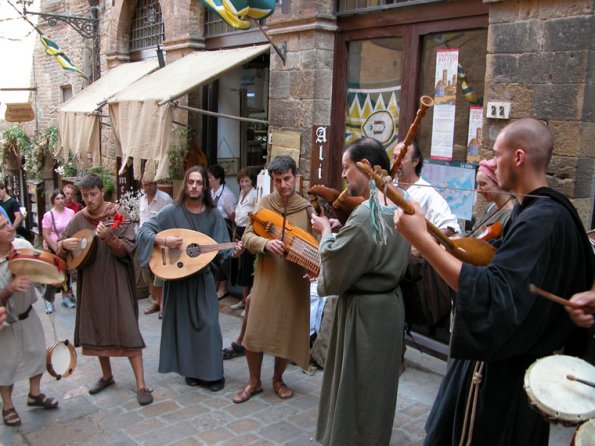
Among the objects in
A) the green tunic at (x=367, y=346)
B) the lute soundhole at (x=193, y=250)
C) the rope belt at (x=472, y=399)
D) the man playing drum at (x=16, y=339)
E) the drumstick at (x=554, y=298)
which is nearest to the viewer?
the drumstick at (x=554, y=298)

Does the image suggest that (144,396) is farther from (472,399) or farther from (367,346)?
(472,399)

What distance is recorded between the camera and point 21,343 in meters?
4.58

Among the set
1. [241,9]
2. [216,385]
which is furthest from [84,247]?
[241,9]

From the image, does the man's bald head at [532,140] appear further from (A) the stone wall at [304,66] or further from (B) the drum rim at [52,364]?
(A) the stone wall at [304,66]

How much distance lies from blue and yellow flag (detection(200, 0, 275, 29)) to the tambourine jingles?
11.3 ft

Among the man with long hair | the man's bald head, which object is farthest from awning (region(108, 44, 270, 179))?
the man's bald head

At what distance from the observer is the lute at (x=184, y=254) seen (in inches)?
196

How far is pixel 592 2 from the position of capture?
4.32m

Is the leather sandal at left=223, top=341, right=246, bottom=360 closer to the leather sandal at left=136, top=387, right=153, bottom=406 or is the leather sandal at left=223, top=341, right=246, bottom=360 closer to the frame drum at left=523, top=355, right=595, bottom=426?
the leather sandal at left=136, top=387, right=153, bottom=406

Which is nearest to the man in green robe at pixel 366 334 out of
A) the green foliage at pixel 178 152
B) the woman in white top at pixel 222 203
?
the woman in white top at pixel 222 203

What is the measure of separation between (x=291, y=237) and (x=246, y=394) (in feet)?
4.73

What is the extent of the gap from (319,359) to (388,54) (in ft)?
10.9

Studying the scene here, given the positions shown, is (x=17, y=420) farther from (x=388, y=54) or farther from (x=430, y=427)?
(x=388, y=54)

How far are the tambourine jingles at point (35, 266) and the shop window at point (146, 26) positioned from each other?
716 cm
